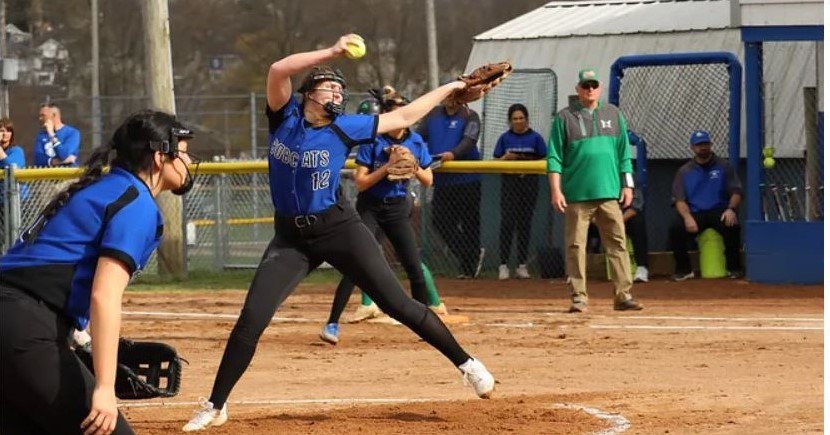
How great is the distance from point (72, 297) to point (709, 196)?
1344cm

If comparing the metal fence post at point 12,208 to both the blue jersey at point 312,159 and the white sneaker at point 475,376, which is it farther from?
the white sneaker at point 475,376

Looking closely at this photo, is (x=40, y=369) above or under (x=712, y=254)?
above

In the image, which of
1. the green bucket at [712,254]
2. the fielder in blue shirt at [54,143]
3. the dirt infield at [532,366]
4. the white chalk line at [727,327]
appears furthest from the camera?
the fielder in blue shirt at [54,143]

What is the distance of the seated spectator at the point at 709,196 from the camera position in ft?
59.3

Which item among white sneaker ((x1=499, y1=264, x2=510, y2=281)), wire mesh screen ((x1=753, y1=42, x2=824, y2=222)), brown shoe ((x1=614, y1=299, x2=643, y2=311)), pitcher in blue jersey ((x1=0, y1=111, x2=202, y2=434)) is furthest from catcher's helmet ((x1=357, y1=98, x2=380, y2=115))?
pitcher in blue jersey ((x1=0, y1=111, x2=202, y2=434))

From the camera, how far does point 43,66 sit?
1833 inches

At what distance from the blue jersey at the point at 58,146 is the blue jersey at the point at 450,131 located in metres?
4.42

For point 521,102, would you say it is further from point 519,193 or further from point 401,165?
point 401,165

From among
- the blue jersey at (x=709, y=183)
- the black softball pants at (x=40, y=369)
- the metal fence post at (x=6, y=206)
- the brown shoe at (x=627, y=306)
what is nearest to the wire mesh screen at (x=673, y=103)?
the blue jersey at (x=709, y=183)

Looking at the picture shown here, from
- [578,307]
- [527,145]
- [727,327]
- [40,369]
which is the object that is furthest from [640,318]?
[40,369]

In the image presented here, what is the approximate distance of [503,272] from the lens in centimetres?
1900

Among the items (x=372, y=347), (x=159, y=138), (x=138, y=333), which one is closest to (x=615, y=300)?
(x=372, y=347)

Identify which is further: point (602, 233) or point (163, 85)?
point (163, 85)

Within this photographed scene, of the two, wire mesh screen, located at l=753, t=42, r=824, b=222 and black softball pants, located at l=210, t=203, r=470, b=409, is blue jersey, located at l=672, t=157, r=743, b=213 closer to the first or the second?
wire mesh screen, located at l=753, t=42, r=824, b=222
